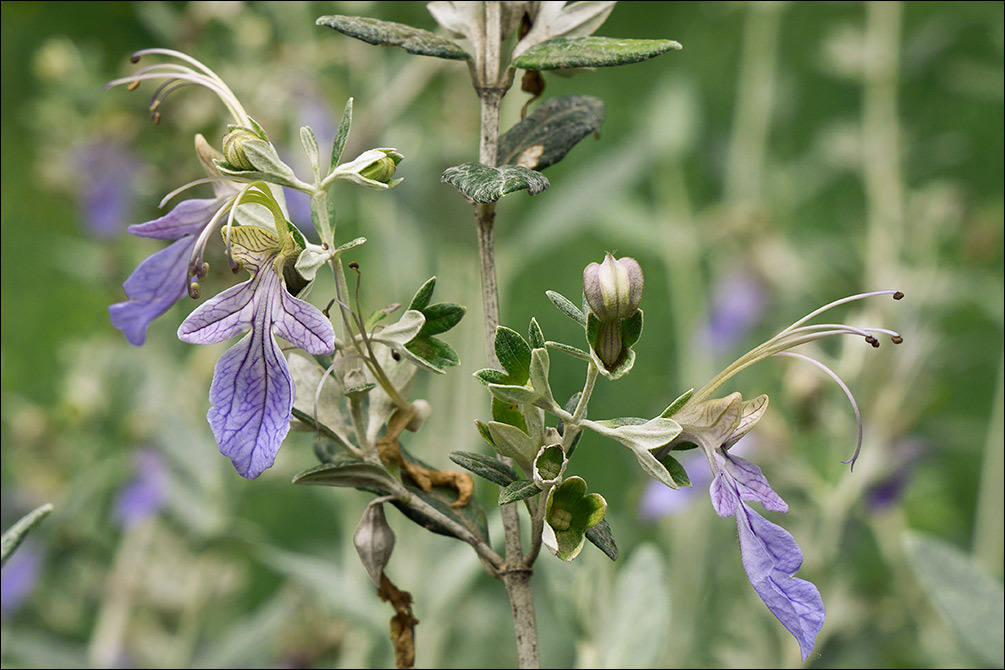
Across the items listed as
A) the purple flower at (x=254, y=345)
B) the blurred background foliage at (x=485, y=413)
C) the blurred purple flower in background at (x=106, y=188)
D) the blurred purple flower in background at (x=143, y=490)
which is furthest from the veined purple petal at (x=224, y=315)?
the blurred purple flower in background at (x=106, y=188)

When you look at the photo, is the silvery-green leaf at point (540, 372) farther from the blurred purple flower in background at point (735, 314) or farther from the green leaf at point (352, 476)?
the blurred purple flower in background at point (735, 314)

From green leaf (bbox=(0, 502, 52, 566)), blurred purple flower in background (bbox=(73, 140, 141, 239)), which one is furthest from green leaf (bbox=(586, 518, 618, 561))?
blurred purple flower in background (bbox=(73, 140, 141, 239))

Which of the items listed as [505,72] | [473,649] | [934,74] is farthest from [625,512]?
[934,74]

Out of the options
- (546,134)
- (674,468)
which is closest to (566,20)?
Answer: (546,134)

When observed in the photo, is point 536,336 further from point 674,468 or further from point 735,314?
point 735,314

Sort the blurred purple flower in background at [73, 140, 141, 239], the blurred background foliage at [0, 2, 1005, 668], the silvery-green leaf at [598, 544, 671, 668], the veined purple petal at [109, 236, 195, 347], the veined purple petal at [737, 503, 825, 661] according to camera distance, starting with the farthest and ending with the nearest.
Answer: the blurred purple flower in background at [73, 140, 141, 239], the blurred background foliage at [0, 2, 1005, 668], the silvery-green leaf at [598, 544, 671, 668], the veined purple petal at [109, 236, 195, 347], the veined purple petal at [737, 503, 825, 661]

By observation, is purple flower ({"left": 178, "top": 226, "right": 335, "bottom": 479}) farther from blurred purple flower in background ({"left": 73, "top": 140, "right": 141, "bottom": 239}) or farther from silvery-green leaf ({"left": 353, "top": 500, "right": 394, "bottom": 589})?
blurred purple flower in background ({"left": 73, "top": 140, "right": 141, "bottom": 239})
